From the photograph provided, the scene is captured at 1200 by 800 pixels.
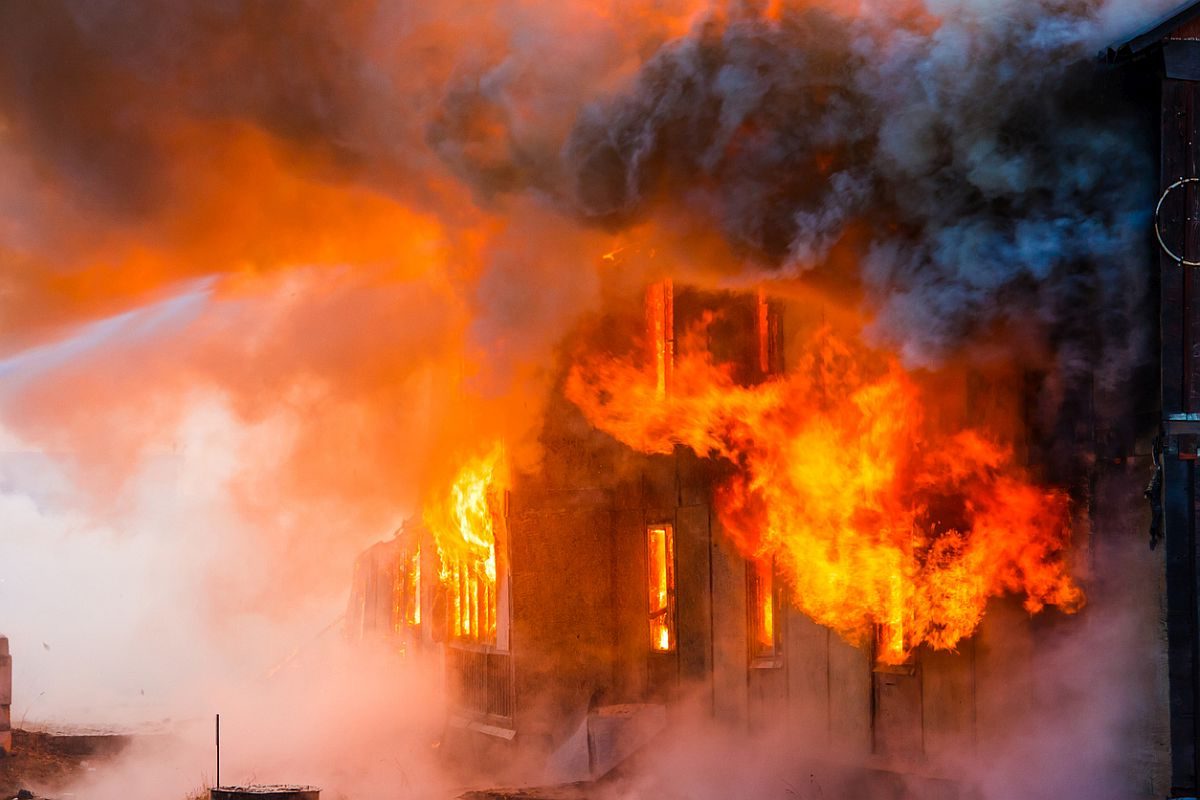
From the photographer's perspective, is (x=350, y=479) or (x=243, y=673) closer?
(x=350, y=479)

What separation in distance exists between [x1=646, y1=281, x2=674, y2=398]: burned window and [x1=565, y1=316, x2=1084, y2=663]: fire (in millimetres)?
426

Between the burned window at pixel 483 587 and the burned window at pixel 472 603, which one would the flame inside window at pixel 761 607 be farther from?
the burned window at pixel 472 603

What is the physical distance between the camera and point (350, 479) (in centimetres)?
2503

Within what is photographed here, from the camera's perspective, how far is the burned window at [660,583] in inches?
579

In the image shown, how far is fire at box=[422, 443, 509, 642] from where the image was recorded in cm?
1677

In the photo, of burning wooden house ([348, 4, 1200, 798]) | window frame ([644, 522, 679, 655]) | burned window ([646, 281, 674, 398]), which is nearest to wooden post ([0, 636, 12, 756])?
burning wooden house ([348, 4, 1200, 798])

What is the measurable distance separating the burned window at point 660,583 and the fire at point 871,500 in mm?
1371

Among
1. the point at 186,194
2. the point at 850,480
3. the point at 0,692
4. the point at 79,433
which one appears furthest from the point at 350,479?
the point at 850,480

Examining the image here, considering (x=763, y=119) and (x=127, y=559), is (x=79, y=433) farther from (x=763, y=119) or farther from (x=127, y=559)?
(x=763, y=119)

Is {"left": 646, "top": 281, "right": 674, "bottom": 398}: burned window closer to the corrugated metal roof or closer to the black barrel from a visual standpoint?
the black barrel

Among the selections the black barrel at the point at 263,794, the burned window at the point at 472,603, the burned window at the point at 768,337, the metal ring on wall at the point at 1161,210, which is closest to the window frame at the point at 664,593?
the burned window at the point at 768,337

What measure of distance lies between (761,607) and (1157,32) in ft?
22.6

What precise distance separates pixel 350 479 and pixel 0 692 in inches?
361

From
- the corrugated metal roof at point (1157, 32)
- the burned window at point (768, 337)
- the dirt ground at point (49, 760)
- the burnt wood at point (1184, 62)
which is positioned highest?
the corrugated metal roof at point (1157, 32)
